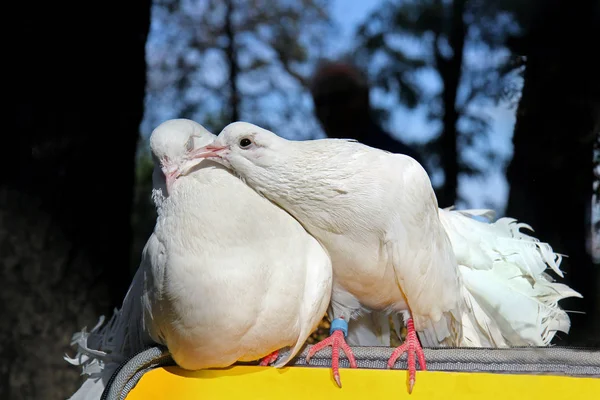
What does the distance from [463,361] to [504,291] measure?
1.73ft

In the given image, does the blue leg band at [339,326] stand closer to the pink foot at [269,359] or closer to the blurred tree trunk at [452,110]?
the pink foot at [269,359]

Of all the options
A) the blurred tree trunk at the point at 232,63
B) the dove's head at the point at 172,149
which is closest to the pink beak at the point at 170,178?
the dove's head at the point at 172,149

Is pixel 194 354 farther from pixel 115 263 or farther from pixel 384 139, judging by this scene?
pixel 115 263

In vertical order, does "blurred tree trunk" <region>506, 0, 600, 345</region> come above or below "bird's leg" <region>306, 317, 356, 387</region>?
above

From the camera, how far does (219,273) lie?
3.93 feet

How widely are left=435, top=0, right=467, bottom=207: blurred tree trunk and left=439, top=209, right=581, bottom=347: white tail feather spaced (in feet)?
2.08

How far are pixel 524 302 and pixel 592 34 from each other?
1119mm

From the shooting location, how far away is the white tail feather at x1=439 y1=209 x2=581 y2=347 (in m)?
1.67

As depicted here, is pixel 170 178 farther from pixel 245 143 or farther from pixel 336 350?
pixel 336 350

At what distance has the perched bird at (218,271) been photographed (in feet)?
3.91

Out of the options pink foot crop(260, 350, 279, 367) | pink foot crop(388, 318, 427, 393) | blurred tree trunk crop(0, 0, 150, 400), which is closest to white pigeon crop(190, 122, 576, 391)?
pink foot crop(388, 318, 427, 393)

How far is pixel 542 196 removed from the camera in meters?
2.32

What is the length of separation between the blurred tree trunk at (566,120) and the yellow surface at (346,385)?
1.17m

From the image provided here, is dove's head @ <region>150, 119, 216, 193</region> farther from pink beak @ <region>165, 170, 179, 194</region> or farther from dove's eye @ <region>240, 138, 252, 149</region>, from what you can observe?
dove's eye @ <region>240, 138, 252, 149</region>
